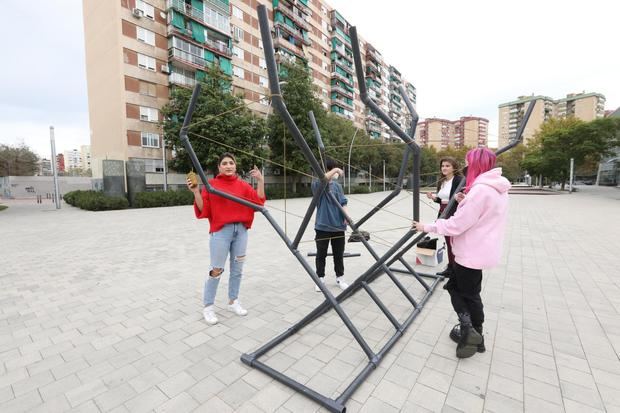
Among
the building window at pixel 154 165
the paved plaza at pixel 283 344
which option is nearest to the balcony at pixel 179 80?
the building window at pixel 154 165

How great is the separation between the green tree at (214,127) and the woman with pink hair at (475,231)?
56.6ft

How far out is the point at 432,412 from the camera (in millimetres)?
1893

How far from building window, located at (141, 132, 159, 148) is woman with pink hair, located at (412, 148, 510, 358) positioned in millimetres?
25248

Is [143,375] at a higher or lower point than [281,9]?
lower

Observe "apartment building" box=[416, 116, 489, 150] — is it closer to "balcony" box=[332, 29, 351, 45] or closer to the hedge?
the hedge

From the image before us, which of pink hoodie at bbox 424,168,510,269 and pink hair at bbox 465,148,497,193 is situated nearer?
pink hoodie at bbox 424,168,510,269

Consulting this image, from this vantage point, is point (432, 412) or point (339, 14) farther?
point (339, 14)

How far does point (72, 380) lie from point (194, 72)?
2815 centimetres

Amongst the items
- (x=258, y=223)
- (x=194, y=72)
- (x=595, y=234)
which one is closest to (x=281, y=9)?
(x=194, y=72)

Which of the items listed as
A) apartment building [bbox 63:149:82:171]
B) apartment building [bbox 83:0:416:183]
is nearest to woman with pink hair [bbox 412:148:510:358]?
apartment building [bbox 83:0:416:183]

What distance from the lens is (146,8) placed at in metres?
22.8

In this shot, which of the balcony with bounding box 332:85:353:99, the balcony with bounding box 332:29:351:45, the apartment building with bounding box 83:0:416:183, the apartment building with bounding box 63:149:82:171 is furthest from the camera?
the apartment building with bounding box 63:149:82:171

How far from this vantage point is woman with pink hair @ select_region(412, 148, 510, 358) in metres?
2.22

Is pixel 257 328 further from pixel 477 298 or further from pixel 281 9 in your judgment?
pixel 281 9
